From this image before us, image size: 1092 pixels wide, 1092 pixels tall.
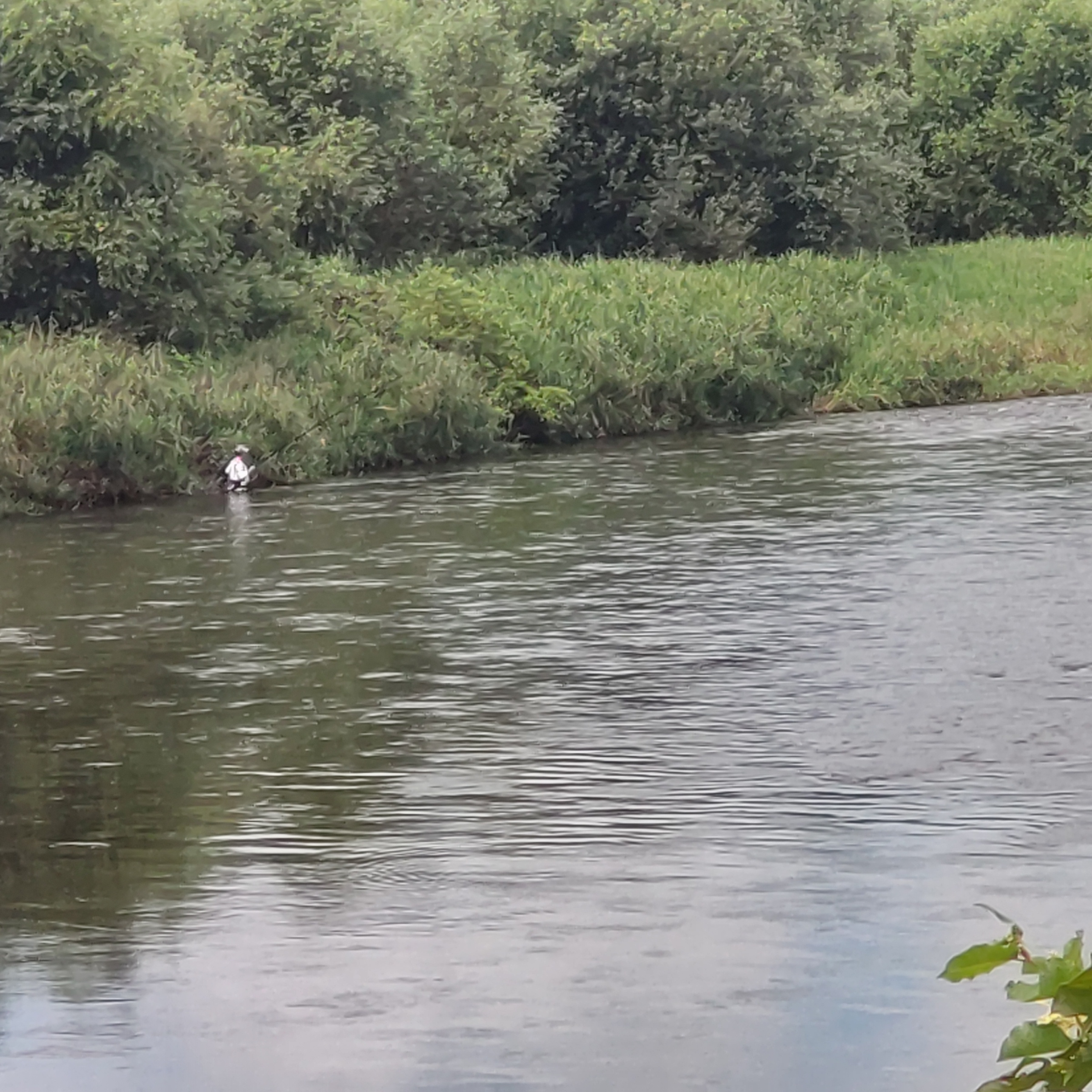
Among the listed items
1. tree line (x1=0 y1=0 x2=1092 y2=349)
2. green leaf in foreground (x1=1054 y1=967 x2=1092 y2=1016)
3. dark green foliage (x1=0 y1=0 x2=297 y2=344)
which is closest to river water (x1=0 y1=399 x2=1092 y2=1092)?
green leaf in foreground (x1=1054 y1=967 x2=1092 y2=1016)

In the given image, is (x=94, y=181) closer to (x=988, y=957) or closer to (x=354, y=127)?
(x=354, y=127)

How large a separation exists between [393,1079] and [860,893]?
2.09 metres

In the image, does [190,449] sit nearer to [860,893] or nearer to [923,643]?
[923,643]

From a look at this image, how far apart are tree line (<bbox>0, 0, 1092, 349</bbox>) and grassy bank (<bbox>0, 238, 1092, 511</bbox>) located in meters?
1.08

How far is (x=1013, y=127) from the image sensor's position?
44.8 m

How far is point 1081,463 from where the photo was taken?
20.6 metres

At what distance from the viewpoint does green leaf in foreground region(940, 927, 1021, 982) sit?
2.74 m

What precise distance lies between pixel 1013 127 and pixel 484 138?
13948 mm

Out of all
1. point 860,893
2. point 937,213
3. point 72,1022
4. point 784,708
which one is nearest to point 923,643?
point 784,708

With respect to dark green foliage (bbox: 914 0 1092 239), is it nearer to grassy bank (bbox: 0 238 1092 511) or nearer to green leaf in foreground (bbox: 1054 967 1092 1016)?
grassy bank (bbox: 0 238 1092 511)

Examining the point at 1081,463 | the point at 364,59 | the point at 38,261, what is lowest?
the point at 1081,463

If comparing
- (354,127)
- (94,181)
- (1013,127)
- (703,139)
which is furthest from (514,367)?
(1013,127)

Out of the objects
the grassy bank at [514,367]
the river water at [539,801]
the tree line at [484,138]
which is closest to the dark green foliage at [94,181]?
the tree line at [484,138]

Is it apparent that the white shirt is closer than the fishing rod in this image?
Yes
